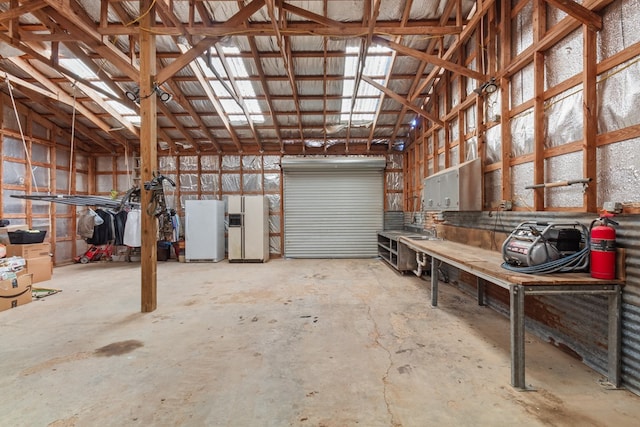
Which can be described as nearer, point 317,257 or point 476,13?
point 476,13

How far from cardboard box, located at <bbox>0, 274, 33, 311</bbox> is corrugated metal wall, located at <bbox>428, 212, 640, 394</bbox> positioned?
7.15 m

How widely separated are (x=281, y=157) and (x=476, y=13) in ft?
19.3

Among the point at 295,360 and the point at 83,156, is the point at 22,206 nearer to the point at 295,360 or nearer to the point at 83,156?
the point at 83,156

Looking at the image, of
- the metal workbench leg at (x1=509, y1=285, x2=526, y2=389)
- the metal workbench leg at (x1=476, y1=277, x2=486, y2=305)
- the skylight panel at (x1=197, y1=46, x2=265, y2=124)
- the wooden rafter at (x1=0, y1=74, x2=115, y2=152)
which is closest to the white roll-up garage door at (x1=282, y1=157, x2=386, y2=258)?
the skylight panel at (x1=197, y1=46, x2=265, y2=124)

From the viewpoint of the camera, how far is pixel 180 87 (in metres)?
6.17

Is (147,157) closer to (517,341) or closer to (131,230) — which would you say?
(131,230)

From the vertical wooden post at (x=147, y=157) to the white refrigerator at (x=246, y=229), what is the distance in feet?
12.5

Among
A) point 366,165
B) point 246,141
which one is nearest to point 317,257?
point 366,165

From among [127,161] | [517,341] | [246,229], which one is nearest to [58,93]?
[127,161]

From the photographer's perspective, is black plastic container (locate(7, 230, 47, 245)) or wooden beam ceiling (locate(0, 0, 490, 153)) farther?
black plastic container (locate(7, 230, 47, 245))

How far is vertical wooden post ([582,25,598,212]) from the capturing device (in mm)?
2445

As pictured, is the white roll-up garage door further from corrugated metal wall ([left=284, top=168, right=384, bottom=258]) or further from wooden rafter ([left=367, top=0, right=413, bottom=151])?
wooden rafter ([left=367, top=0, right=413, bottom=151])

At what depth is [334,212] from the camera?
843 centimetres

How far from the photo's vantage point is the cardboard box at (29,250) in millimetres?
5188
